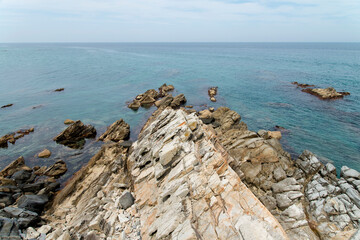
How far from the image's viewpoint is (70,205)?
23.5 meters

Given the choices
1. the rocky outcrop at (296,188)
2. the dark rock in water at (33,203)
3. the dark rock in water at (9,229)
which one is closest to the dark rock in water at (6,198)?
the dark rock in water at (33,203)

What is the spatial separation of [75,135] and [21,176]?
13803 millimetres

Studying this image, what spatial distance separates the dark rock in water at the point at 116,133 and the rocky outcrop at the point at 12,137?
18.2m

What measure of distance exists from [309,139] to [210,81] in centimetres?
5539

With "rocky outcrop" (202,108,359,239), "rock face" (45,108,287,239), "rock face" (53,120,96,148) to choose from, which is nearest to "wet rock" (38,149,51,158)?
"rock face" (53,120,96,148)

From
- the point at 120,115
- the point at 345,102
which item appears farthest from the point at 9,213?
the point at 345,102

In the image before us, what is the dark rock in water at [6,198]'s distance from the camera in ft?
79.4

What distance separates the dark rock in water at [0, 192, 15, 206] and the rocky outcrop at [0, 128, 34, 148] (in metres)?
19.7

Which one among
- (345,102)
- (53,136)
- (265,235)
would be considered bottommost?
(53,136)

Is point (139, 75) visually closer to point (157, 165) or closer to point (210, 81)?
point (210, 81)

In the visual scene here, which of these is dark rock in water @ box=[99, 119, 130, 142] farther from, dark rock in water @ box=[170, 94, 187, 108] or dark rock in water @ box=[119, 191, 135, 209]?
dark rock in water @ box=[119, 191, 135, 209]

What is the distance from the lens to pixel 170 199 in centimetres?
1655

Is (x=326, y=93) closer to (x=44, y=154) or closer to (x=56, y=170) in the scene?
(x=56, y=170)

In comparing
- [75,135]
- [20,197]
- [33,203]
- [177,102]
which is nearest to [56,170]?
[20,197]
